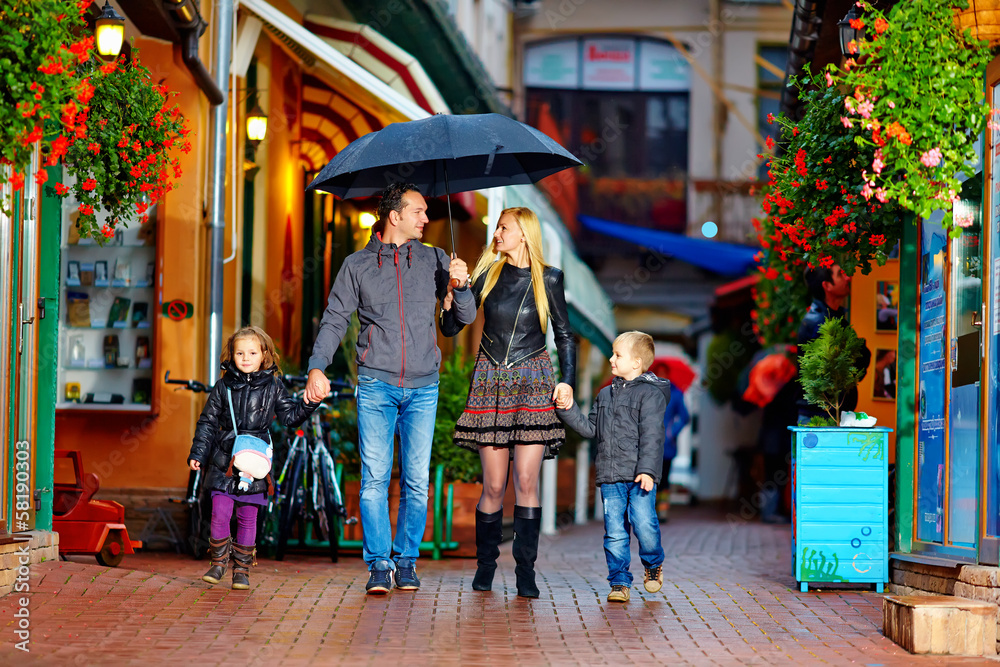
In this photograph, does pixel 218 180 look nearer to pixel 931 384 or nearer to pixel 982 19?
pixel 931 384

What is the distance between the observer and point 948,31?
5.48 m

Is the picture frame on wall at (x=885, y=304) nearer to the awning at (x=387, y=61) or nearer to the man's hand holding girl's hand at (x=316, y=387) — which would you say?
the awning at (x=387, y=61)

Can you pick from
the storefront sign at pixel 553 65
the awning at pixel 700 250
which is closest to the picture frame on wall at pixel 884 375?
A: the awning at pixel 700 250

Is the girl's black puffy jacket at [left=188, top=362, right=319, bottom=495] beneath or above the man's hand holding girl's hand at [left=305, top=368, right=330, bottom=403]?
beneath

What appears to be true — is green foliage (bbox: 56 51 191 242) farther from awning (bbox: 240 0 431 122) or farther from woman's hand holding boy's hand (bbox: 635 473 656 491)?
woman's hand holding boy's hand (bbox: 635 473 656 491)

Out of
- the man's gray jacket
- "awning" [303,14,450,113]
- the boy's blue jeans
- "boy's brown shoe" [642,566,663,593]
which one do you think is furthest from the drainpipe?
"boy's brown shoe" [642,566,663,593]

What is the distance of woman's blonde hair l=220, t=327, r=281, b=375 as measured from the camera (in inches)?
256

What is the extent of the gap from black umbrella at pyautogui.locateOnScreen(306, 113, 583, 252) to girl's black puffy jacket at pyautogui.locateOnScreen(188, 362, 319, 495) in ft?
3.45

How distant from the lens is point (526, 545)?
6254mm

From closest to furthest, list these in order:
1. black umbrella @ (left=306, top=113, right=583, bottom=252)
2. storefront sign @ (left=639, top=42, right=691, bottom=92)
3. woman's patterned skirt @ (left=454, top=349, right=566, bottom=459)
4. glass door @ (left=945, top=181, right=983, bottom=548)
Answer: glass door @ (left=945, top=181, right=983, bottom=548) → black umbrella @ (left=306, top=113, right=583, bottom=252) → woman's patterned skirt @ (left=454, top=349, right=566, bottom=459) → storefront sign @ (left=639, top=42, right=691, bottom=92)

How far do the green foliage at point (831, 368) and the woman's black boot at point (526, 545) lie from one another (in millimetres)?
1980

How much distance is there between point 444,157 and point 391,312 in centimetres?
79

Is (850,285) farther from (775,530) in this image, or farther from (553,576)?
(775,530)

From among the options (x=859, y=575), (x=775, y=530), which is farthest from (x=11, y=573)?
(x=775, y=530)
